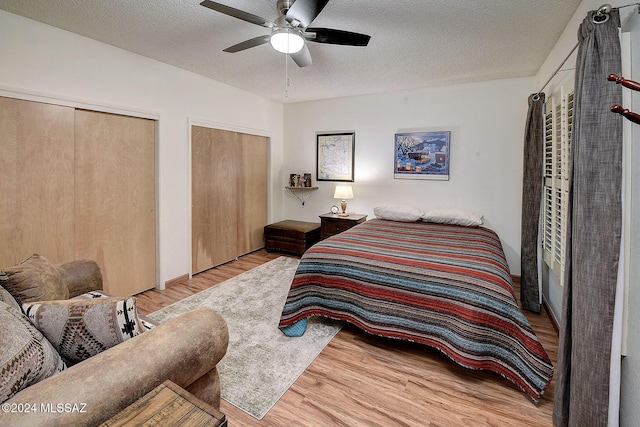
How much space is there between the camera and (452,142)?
4230 mm

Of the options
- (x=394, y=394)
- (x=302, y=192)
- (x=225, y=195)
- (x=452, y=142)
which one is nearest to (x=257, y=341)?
(x=394, y=394)

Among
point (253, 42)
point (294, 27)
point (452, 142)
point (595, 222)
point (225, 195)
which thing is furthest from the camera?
point (225, 195)

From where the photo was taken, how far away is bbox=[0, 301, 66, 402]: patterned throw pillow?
933mm

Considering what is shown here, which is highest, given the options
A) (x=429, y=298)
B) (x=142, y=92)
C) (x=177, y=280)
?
(x=142, y=92)

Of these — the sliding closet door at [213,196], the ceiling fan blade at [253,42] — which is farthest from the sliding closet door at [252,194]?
the ceiling fan blade at [253,42]

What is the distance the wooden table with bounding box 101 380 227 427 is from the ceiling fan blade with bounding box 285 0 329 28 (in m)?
1.99

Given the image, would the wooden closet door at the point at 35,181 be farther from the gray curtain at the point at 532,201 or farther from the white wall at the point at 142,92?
the gray curtain at the point at 532,201

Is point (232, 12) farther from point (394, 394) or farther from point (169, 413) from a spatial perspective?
point (394, 394)

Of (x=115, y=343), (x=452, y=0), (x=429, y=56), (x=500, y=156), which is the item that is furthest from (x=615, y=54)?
(x=500, y=156)

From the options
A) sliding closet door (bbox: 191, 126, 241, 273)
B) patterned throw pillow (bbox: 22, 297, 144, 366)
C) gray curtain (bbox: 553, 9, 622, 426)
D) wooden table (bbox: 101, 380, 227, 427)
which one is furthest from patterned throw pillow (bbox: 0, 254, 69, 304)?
gray curtain (bbox: 553, 9, 622, 426)

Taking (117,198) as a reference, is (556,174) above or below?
above

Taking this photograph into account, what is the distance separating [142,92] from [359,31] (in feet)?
7.67

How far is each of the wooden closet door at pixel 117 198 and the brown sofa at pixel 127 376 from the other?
226cm

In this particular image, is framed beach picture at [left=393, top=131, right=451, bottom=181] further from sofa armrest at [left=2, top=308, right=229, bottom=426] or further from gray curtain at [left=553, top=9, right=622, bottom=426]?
sofa armrest at [left=2, top=308, right=229, bottom=426]
